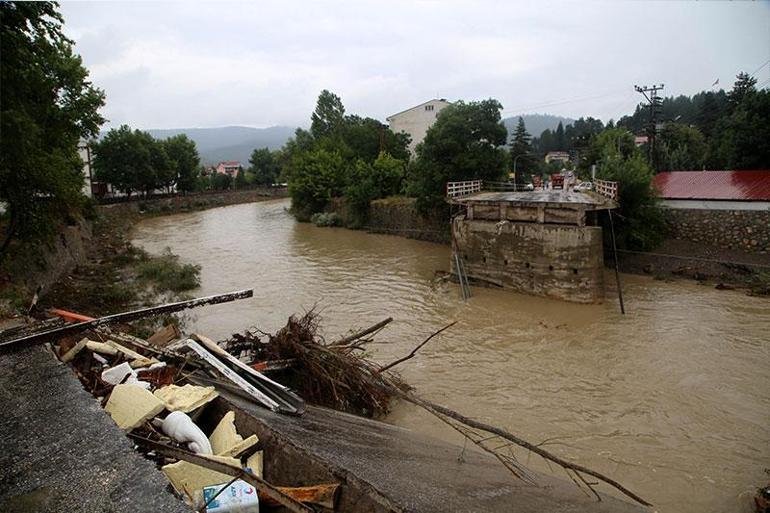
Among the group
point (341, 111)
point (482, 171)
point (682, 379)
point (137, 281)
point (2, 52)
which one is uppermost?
point (341, 111)

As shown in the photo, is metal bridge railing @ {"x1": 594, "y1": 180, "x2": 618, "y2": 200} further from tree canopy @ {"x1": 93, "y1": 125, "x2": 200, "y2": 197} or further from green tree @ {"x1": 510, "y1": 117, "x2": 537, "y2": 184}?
tree canopy @ {"x1": 93, "y1": 125, "x2": 200, "y2": 197}

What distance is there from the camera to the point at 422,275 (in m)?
22.5

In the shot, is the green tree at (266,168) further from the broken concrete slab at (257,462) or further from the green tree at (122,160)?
the broken concrete slab at (257,462)

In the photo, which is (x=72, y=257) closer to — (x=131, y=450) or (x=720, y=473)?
(x=131, y=450)

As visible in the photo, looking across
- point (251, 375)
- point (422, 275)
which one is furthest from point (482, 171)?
point (251, 375)

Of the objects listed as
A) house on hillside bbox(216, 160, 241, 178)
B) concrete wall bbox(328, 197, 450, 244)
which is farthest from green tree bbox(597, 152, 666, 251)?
house on hillside bbox(216, 160, 241, 178)

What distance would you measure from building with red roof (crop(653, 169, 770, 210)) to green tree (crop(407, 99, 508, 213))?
913 centimetres

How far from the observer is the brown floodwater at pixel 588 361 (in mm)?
7805

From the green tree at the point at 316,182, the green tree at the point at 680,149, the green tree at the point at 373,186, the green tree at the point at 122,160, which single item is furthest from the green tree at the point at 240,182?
the green tree at the point at 680,149

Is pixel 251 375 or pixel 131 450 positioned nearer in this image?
pixel 131 450

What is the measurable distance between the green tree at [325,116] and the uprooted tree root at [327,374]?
65738 mm

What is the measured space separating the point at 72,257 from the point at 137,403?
21.0m

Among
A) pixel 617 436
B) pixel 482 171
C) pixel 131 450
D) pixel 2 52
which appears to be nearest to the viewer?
pixel 131 450

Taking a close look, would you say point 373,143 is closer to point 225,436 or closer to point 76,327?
point 76,327
